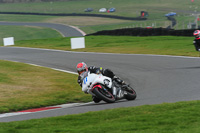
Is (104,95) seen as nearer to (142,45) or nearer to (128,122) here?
(128,122)

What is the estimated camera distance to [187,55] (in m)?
22.3

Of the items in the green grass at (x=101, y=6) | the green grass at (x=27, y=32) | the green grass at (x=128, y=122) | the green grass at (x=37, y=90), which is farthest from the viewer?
the green grass at (x=101, y=6)

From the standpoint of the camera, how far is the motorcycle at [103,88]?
33.4ft

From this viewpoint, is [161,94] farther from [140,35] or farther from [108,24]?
[108,24]

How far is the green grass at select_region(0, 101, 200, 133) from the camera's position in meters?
6.76

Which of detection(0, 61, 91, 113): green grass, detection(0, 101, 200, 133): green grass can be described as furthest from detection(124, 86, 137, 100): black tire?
detection(0, 101, 200, 133): green grass

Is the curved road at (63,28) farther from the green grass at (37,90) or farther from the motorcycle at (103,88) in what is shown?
the motorcycle at (103,88)

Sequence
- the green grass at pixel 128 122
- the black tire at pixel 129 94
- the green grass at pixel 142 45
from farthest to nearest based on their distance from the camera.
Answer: the green grass at pixel 142 45 < the black tire at pixel 129 94 < the green grass at pixel 128 122

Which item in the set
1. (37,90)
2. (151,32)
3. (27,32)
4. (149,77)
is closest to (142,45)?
(151,32)

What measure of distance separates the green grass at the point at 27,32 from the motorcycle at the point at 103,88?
46551mm

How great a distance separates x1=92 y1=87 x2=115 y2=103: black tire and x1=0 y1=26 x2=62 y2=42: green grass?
4672cm

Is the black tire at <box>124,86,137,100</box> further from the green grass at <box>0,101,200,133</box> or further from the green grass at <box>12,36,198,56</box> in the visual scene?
the green grass at <box>12,36,198,56</box>

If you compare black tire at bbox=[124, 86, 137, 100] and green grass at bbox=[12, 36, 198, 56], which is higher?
black tire at bbox=[124, 86, 137, 100]

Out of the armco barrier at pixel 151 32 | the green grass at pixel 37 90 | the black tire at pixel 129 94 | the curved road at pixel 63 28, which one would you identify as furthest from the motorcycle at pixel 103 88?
the curved road at pixel 63 28
